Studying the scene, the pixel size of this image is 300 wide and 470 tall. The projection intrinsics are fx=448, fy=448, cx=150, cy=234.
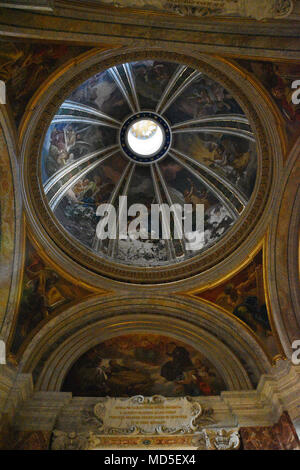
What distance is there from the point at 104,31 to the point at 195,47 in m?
1.79

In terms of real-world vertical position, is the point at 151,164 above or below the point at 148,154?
below

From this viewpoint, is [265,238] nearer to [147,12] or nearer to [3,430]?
[147,12]

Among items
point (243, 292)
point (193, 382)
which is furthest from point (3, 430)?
point (243, 292)

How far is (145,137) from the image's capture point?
16.7 meters

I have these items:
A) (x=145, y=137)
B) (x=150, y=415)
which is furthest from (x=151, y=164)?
(x=150, y=415)

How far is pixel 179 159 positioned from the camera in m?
15.9

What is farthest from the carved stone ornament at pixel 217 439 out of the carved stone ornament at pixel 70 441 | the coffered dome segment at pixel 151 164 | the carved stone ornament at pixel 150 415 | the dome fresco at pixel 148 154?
the dome fresco at pixel 148 154

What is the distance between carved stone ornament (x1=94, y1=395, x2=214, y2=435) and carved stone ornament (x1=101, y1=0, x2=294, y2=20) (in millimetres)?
8287

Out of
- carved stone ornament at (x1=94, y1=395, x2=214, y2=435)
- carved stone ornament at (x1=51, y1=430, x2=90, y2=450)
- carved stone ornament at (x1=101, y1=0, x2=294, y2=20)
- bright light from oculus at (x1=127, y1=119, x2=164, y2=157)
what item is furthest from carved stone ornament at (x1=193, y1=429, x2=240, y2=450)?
bright light from oculus at (x1=127, y1=119, x2=164, y2=157)

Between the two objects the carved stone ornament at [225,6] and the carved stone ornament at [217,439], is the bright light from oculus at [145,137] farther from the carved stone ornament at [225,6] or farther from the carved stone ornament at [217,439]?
the carved stone ornament at [217,439]

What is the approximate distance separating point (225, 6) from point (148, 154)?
924 centimetres

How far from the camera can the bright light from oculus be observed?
16172 mm

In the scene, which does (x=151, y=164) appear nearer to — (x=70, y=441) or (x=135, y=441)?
(x=135, y=441)

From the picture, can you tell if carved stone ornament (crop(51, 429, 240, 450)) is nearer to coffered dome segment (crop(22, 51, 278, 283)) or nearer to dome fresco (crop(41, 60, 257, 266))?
coffered dome segment (crop(22, 51, 278, 283))
